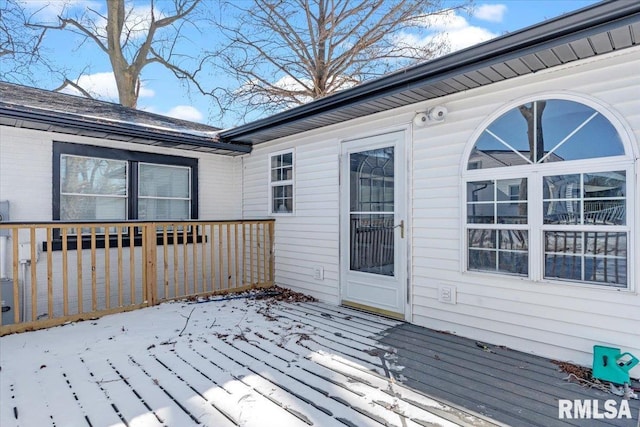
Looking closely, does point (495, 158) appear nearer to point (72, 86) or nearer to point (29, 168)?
point (29, 168)

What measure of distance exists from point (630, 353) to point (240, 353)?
310 centimetres

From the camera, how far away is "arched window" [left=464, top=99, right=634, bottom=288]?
110 inches

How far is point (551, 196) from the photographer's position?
122 inches

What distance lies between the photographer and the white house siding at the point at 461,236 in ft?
9.09

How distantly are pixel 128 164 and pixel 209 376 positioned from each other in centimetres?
396

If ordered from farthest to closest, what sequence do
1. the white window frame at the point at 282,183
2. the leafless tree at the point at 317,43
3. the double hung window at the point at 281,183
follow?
the leafless tree at the point at 317,43, the double hung window at the point at 281,183, the white window frame at the point at 282,183

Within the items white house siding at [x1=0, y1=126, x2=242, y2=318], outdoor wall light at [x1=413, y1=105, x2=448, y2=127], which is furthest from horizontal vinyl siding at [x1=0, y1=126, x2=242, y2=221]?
outdoor wall light at [x1=413, y1=105, x2=448, y2=127]

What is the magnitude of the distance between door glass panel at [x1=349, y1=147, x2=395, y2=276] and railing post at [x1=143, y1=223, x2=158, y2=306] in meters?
2.62

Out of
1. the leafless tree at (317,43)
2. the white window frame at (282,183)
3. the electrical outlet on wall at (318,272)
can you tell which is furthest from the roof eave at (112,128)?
the leafless tree at (317,43)

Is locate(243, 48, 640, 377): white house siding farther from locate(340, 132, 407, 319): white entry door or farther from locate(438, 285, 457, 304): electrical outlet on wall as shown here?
locate(340, 132, 407, 319): white entry door

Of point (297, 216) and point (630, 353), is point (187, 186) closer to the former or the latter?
point (297, 216)

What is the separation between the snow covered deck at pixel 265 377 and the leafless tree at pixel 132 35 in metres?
9.33

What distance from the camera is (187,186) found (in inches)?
242

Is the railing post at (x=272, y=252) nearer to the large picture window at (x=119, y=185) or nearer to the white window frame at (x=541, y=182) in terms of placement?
the large picture window at (x=119, y=185)
